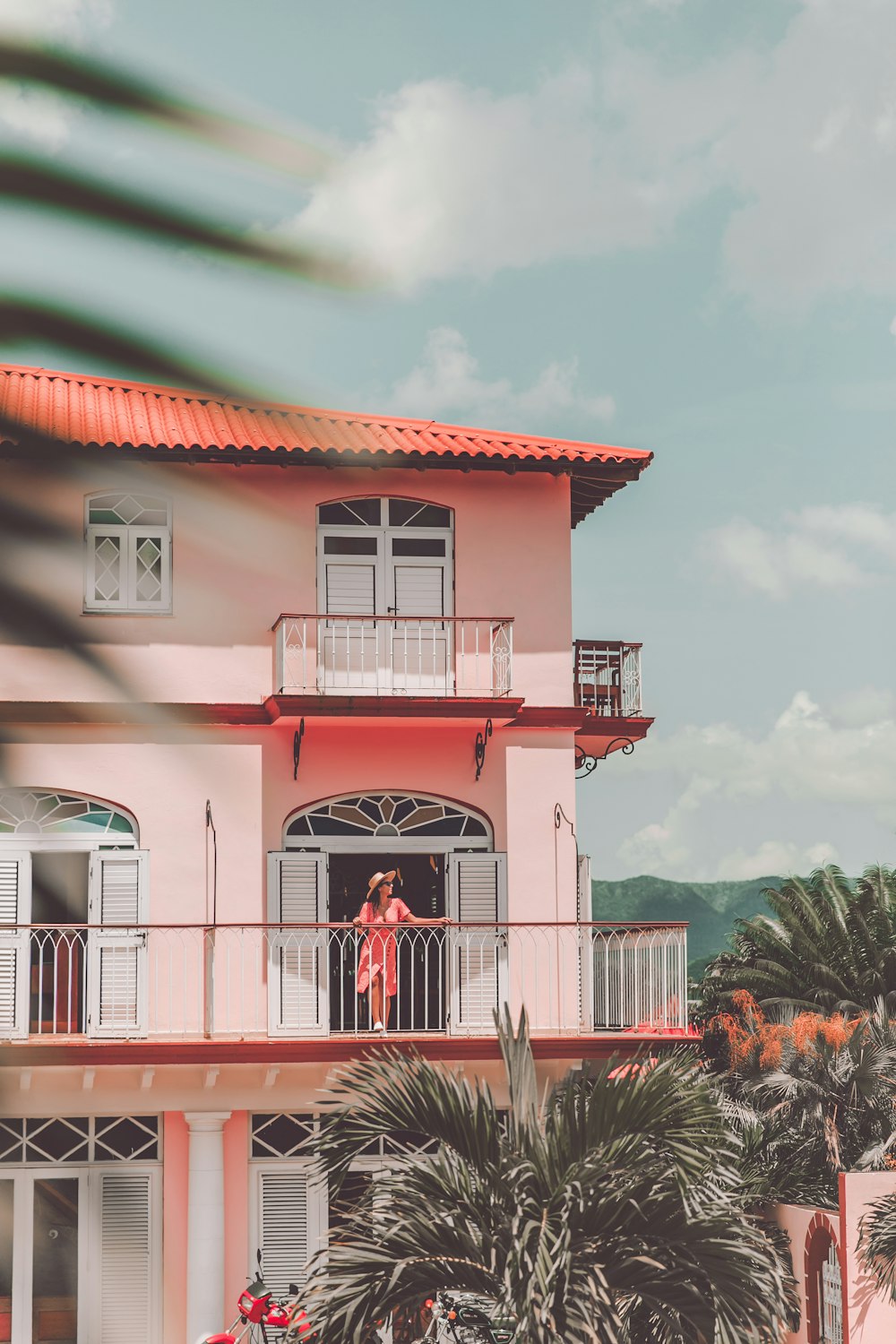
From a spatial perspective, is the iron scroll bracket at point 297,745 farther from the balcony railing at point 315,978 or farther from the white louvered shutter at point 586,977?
the white louvered shutter at point 586,977

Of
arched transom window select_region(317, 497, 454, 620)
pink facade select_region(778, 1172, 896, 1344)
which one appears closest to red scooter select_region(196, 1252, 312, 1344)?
pink facade select_region(778, 1172, 896, 1344)

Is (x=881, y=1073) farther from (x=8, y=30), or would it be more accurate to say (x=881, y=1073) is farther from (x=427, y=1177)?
(x=8, y=30)

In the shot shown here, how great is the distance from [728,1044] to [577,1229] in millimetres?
25320

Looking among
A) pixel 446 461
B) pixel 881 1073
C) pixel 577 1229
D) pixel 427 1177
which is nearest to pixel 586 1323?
pixel 577 1229

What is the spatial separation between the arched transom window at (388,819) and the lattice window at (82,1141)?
11.4 ft

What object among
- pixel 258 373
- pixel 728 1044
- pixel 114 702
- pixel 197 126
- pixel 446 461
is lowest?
pixel 728 1044

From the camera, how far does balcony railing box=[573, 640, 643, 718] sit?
2070cm

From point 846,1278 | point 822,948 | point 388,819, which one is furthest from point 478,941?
point 822,948

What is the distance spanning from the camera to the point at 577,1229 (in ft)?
39.3

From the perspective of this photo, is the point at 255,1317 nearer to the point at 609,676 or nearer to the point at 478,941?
the point at 478,941

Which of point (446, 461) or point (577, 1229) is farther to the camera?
point (446, 461)

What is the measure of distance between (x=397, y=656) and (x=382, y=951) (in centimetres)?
324

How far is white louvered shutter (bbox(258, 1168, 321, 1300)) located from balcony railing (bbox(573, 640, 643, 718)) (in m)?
6.28

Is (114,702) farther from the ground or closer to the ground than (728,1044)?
farther from the ground
